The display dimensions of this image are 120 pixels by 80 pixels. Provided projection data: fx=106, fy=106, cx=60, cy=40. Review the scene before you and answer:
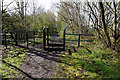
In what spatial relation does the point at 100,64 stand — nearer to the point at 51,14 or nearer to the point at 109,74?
the point at 109,74

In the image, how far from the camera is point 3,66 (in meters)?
4.22

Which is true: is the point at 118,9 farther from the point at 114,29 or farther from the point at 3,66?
the point at 3,66

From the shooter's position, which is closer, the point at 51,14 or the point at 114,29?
the point at 114,29

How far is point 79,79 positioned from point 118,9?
3.92 m

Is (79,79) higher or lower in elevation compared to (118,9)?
lower

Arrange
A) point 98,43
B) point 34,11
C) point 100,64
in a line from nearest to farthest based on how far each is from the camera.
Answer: point 100,64 < point 98,43 < point 34,11

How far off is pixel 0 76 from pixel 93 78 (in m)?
2.92

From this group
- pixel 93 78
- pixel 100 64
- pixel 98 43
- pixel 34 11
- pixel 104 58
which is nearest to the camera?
pixel 93 78

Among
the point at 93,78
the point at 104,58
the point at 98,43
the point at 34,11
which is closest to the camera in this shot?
the point at 93,78

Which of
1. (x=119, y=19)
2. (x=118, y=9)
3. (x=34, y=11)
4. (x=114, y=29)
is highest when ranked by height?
(x=34, y=11)

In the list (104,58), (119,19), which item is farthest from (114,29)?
(104,58)

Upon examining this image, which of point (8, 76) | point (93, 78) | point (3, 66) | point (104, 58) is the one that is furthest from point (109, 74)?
point (3, 66)

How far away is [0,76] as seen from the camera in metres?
3.36

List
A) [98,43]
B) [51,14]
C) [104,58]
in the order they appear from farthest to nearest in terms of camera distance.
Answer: [51,14], [98,43], [104,58]
